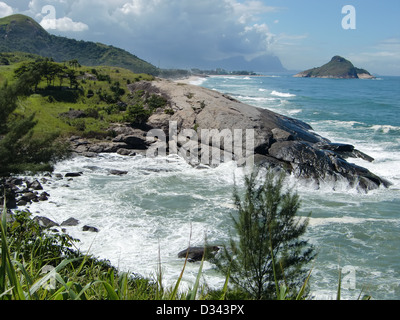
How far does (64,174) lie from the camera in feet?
79.8

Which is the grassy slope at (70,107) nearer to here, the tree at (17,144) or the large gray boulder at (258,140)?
the large gray boulder at (258,140)

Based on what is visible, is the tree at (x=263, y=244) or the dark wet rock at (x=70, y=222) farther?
the dark wet rock at (x=70, y=222)

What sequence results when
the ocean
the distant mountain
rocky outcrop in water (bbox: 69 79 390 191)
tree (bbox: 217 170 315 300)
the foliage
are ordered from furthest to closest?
1. the distant mountain
2. the foliage
3. rocky outcrop in water (bbox: 69 79 390 191)
4. the ocean
5. tree (bbox: 217 170 315 300)

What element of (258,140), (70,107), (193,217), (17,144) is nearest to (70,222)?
(17,144)

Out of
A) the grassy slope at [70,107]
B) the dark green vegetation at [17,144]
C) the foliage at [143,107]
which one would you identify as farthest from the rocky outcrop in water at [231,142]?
the dark green vegetation at [17,144]

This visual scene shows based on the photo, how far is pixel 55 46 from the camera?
157m

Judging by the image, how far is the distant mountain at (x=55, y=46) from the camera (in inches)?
5475

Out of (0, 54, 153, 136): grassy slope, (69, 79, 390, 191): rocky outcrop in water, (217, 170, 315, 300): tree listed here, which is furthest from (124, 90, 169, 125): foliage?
(217, 170, 315, 300): tree

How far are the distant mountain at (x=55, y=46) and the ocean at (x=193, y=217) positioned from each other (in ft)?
371

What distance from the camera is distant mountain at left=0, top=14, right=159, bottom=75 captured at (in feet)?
→ 456

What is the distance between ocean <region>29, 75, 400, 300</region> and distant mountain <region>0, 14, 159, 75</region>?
4458 inches

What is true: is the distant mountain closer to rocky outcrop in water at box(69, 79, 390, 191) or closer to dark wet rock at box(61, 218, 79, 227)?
rocky outcrop in water at box(69, 79, 390, 191)

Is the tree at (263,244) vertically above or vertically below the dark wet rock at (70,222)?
above

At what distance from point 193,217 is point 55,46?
6407 inches
